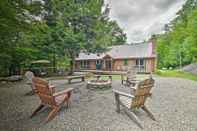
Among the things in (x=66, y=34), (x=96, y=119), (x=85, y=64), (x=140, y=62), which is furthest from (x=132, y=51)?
(x=96, y=119)

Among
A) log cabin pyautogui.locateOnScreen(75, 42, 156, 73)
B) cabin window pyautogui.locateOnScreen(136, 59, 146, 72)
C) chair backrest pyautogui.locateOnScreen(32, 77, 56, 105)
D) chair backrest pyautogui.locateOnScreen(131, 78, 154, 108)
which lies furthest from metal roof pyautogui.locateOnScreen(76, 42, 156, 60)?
chair backrest pyautogui.locateOnScreen(131, 78, 154, 108)

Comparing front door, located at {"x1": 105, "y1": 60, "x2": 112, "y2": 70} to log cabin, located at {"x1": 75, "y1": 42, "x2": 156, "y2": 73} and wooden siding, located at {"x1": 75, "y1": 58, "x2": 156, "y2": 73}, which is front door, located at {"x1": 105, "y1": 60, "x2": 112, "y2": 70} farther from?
wooden siding, located at {"x1": 75, "y1": 58, "x2": 156, "y2": 73}

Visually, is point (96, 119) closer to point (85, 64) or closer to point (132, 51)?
point (132, 51)

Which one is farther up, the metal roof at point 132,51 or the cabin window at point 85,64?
the metal roof at point 132,51

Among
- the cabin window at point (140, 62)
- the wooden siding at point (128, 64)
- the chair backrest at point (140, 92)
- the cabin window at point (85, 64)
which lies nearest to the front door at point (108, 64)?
the wooden siding at point (128, 64)

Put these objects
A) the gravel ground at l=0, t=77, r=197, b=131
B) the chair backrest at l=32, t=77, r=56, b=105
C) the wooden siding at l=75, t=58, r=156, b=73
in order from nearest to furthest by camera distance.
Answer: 1. the gravel ground at l=0, t=77, r=197, b=131
2. the chair backrest at l=32, t=77, r=56, b=105
3. the wooden siding at l=75, t=58, r=156, b=73

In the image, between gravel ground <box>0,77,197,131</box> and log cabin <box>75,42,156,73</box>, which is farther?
log cabin <box>75,42,156,73</box>

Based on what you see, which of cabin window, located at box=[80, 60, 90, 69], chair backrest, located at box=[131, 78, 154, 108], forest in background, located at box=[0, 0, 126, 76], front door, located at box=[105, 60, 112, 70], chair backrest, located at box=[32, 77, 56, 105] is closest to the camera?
chair backrest, located at box=[131, 78, 154, 108]

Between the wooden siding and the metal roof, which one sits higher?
the metal roof

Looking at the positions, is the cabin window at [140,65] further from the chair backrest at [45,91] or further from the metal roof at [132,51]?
the chair backrest at [45,91]

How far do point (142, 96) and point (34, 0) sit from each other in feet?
20.6

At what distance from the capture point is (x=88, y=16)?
14.5 meters

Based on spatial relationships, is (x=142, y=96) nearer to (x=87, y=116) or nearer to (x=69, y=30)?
(x=87, y=116)

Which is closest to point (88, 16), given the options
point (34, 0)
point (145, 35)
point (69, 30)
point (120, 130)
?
point (69, 30)
